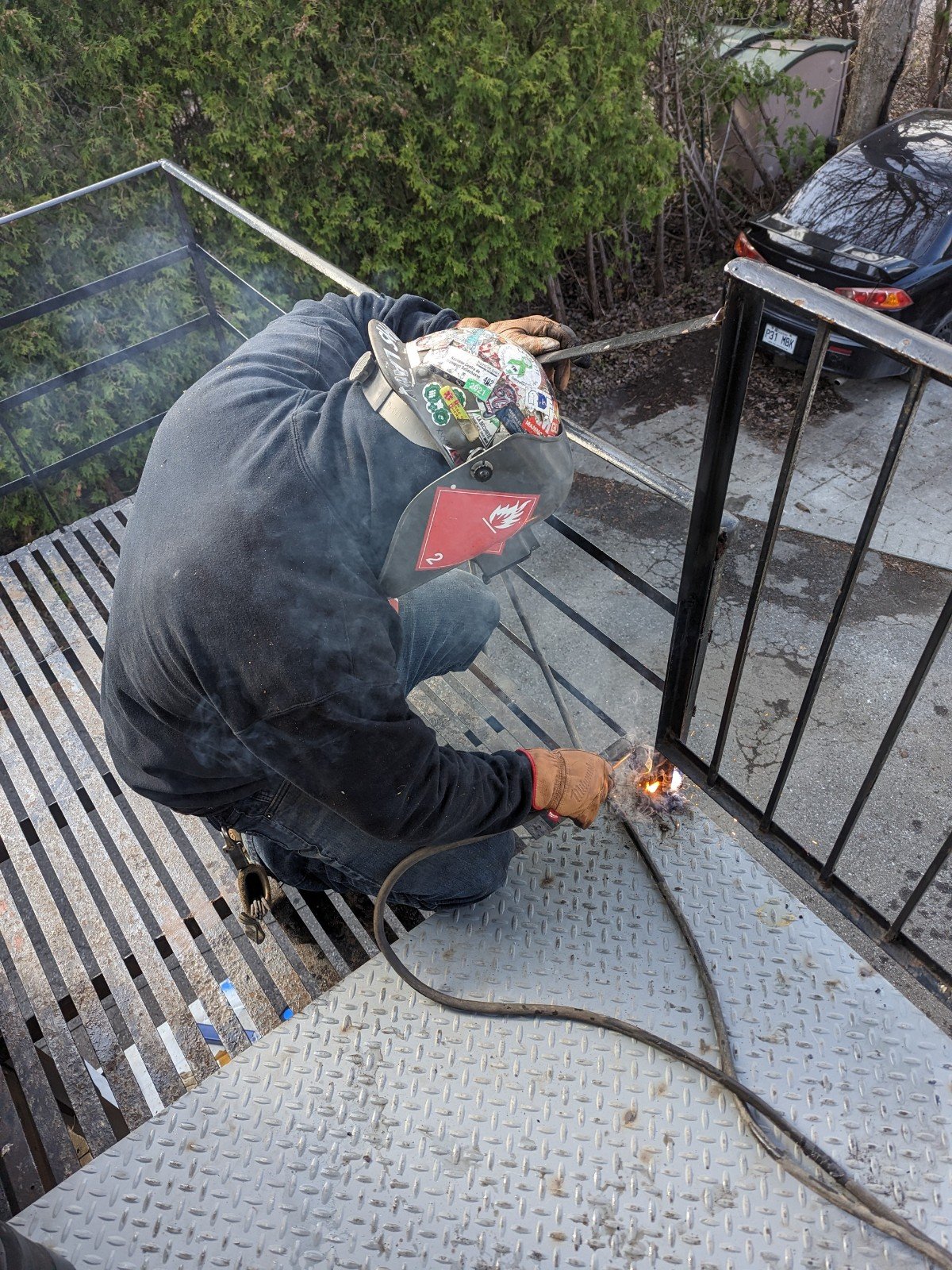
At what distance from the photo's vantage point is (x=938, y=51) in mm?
9523

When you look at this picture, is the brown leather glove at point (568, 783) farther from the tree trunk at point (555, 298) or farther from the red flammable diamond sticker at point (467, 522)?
the tree trunk at point (555, 298)

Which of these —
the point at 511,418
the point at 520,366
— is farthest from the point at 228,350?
the point at 511,418

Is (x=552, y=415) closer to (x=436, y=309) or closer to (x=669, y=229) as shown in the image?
(x=436, y=309)

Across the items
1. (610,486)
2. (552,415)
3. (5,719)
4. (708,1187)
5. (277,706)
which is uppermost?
(552,415)

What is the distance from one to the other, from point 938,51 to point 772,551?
10731 millimetres

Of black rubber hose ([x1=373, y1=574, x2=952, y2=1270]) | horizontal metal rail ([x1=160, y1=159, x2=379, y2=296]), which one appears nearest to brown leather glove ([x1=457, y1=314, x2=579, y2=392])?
horizontal metal rail ([x1=160, y1=159, x2=379, y2=296])

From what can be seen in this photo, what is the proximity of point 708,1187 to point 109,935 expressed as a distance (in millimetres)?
1615

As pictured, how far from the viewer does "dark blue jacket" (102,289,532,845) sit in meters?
1.68

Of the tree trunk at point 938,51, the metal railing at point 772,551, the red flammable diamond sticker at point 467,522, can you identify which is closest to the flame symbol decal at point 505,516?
the red flammable diamond sticker at point 467,522

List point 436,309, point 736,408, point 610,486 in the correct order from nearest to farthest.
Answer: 1. point 736,408
2. point 436,309
3. point 610,486

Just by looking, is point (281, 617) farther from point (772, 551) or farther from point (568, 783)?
point (772, 551)

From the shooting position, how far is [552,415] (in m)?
1.85

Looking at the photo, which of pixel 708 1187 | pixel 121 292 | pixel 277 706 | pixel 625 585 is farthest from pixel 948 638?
pixel 121 292

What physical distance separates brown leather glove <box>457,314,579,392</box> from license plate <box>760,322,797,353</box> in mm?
4890
